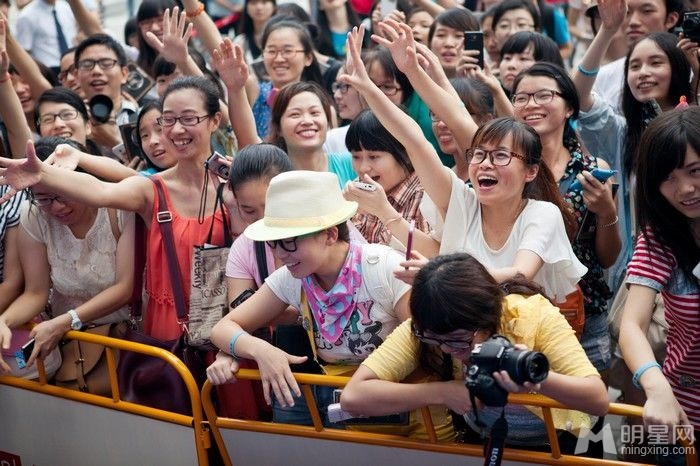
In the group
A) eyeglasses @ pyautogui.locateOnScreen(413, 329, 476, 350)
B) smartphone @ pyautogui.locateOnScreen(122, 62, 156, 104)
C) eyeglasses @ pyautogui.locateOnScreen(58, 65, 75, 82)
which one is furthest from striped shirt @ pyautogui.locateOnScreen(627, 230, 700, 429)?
eyeglasses @ pyautogui.locateOnScreen(58, 65, 75, 82)

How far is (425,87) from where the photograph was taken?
4.67 m

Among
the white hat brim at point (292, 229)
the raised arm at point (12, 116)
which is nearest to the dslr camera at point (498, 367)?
the white hat brim at point (292, 229)

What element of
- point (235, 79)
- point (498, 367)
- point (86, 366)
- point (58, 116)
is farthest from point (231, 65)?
point (498, 367)

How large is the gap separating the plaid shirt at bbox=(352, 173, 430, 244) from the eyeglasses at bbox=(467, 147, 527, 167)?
61 centimetres

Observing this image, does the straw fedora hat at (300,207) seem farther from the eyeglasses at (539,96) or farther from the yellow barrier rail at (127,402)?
the eyeglasses at (539,96)

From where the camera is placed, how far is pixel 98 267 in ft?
16.9

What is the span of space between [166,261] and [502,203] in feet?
5.23

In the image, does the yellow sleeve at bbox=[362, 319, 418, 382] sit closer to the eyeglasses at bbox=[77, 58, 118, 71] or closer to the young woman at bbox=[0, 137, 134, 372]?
the young woman at bbox=[0, 137, 134, 372]

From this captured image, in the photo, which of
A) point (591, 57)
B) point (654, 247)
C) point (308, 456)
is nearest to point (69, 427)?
point (308, 456)

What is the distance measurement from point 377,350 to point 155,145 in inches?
101

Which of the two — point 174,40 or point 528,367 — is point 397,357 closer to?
point 528,367

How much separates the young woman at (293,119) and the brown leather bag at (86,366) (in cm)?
121

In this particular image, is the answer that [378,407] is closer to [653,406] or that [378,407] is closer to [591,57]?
[653,406]

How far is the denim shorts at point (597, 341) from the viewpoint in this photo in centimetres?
469
